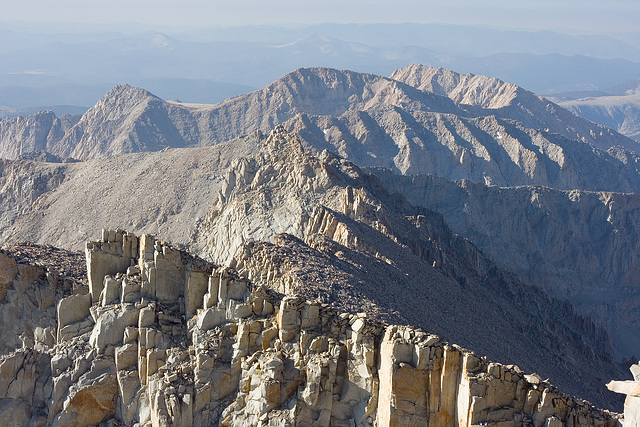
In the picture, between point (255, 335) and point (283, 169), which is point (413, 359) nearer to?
point (255, 335)

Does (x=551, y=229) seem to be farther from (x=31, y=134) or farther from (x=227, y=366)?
(x=31, y=134)

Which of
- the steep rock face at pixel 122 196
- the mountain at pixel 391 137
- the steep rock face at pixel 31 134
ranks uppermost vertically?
the steep rock face at pixel 122 196

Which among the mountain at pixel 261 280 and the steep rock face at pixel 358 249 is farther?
the steep rock face at pixel 358 249

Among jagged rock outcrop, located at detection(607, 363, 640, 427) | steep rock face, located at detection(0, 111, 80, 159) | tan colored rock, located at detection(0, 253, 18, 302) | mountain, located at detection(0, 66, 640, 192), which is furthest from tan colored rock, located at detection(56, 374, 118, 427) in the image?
steep rock face, located at detection(0, 111, 80, 159)

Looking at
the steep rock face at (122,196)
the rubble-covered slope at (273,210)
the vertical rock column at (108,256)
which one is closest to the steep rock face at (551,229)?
the rubble-covered slope at (273,210)

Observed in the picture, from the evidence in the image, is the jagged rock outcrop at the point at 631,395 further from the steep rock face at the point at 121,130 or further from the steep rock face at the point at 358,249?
the steep rock face at the point at 121,130

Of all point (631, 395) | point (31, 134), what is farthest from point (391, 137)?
point (631, 395)

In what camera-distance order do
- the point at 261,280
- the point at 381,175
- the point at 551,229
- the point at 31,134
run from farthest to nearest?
the point at 31,134 → the point at 551,229 → the point at 381,175 → the point at 261,280
